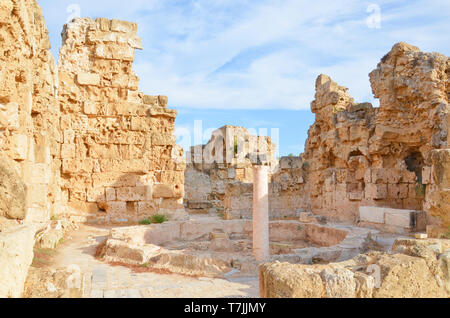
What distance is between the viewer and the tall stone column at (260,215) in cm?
795

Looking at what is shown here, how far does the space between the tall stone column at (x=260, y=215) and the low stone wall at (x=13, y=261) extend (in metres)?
5.40

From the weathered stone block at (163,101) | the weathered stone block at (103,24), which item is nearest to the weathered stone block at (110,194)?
the weathered stone block at (163,101)

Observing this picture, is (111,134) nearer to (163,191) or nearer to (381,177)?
(163,191)

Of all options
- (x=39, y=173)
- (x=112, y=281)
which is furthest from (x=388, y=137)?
(x=39, y=173)

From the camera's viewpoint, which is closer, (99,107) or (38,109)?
(38,109)

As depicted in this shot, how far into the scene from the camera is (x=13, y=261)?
2.97m

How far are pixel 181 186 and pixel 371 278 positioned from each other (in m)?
8.00

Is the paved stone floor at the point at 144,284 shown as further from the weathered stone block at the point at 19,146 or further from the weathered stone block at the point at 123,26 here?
the weathered stone block at the point at 123,26

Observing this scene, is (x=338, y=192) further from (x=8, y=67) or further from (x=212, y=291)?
(x=8, y=67)

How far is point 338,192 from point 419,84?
16.3 ft

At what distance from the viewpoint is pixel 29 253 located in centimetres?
356

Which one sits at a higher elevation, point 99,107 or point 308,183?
point 99,107

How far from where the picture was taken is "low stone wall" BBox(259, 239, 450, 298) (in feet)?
10.9
